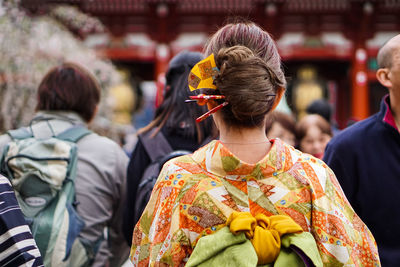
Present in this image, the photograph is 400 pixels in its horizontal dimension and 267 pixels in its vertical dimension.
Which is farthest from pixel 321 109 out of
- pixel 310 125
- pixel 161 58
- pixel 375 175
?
pixel 161 58

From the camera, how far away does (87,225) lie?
2418mm

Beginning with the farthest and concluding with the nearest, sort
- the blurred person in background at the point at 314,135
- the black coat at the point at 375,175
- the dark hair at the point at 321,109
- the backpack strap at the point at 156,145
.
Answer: the dark hair at the point at 321,109, the blurred person in background at the point at 314,135, the backpack strap at the point at 156,145, the black coat at the point at 375,175

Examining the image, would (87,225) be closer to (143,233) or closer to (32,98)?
(143,233)

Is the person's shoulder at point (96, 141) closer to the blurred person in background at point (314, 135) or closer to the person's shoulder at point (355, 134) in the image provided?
the person's shoulder at point (355, 134)

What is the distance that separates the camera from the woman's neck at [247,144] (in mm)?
1474

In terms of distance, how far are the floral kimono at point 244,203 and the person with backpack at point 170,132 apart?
32.8 inches

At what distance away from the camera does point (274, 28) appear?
11438mm

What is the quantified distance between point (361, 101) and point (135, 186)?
9.90 meters

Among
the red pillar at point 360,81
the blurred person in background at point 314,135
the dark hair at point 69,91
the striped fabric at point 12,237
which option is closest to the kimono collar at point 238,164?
the striped fabric at point 12,237

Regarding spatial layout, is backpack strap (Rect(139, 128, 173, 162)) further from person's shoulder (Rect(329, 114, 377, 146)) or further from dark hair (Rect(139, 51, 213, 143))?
person's shoulder (Rect(329, 114, 377, 146))

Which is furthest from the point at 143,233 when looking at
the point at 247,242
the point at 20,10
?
the point at 20,10

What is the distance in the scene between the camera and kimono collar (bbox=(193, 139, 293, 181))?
1.42 m

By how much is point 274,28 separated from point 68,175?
9788 mm

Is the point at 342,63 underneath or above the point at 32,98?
underneath
